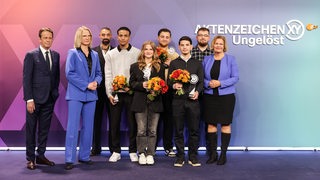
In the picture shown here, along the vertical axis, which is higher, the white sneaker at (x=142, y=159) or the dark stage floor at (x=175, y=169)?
the white sneaker at (x=142, y=159)

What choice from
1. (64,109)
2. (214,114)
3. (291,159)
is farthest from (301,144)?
(64,109)

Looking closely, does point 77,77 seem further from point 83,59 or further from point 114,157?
point 114,157

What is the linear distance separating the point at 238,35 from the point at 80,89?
2853mm

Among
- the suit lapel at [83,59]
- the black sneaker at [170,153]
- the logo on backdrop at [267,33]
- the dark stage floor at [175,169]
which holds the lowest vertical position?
the dark stage floor at [175,169]

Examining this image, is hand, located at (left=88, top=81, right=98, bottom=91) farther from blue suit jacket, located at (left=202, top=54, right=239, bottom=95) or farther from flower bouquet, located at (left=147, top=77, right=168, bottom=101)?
blue suit jacket, located at (left=202, top=54, right=239, bottom=95)

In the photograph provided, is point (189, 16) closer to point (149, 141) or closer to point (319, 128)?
point (149, 141)

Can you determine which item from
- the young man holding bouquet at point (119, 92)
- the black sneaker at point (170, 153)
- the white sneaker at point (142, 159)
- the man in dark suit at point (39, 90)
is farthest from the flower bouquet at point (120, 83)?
the black sneaker at point (170, 153)

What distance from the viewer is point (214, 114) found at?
16.4 feet

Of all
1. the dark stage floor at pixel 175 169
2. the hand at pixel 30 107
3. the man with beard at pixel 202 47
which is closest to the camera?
the dark stage floor at pixel 175 169

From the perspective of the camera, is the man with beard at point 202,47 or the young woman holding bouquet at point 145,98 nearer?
the young woman holding bouquet at point 145,98

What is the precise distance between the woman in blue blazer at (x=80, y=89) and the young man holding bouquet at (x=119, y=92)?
0.95ft

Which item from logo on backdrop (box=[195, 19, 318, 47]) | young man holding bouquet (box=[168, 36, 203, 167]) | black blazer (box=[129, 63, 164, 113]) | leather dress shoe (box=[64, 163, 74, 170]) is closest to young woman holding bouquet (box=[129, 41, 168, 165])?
black blazer (box=[129, 63, 164, 113])

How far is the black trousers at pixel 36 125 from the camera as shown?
15.7ft

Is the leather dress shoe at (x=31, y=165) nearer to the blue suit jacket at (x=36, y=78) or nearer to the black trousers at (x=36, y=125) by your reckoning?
the black trousers at (x=36, y=125)
